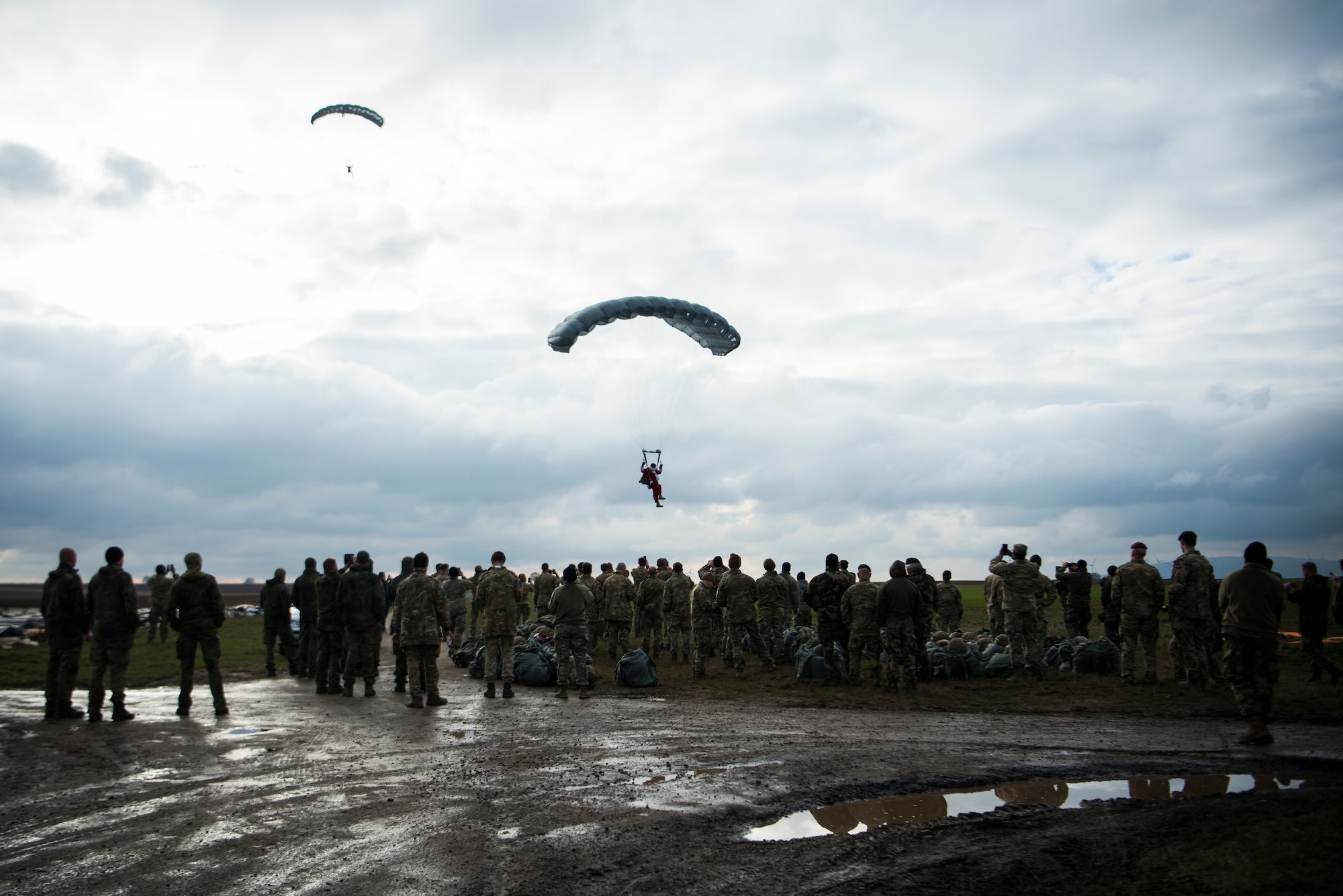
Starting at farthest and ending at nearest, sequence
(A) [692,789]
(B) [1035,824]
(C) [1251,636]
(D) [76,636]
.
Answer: (D) [76,636]
(C) [1251,636]
(A) [692,789]
(B) [1035,824]

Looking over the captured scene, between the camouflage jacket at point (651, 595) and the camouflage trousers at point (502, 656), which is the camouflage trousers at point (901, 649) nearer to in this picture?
the camouflage trousers at point (502, 656)

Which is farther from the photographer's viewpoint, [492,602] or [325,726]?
[492,602]

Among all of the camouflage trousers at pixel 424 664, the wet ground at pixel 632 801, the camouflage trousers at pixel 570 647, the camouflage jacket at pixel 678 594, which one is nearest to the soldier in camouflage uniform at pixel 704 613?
the camouflage jacket at pixel 678 594

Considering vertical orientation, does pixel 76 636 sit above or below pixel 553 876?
above

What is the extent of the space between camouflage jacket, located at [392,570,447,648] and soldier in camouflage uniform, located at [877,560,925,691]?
713 cm

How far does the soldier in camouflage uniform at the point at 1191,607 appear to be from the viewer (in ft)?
41.7

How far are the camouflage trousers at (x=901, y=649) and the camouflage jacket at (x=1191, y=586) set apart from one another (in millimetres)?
4068

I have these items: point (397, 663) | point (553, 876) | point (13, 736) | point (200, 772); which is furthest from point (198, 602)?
point (553, 876)

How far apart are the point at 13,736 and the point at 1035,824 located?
11.5 m

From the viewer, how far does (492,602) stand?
13422mm

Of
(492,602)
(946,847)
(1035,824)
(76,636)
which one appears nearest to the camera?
(946,847)

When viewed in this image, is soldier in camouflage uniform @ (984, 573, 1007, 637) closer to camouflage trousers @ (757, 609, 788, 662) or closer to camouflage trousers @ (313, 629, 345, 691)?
camouflage trousers @ (757, 609, 788, 662)

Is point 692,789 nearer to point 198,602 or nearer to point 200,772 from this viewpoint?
point 200,772

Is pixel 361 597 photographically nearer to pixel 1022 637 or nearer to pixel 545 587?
pixel 545 587
